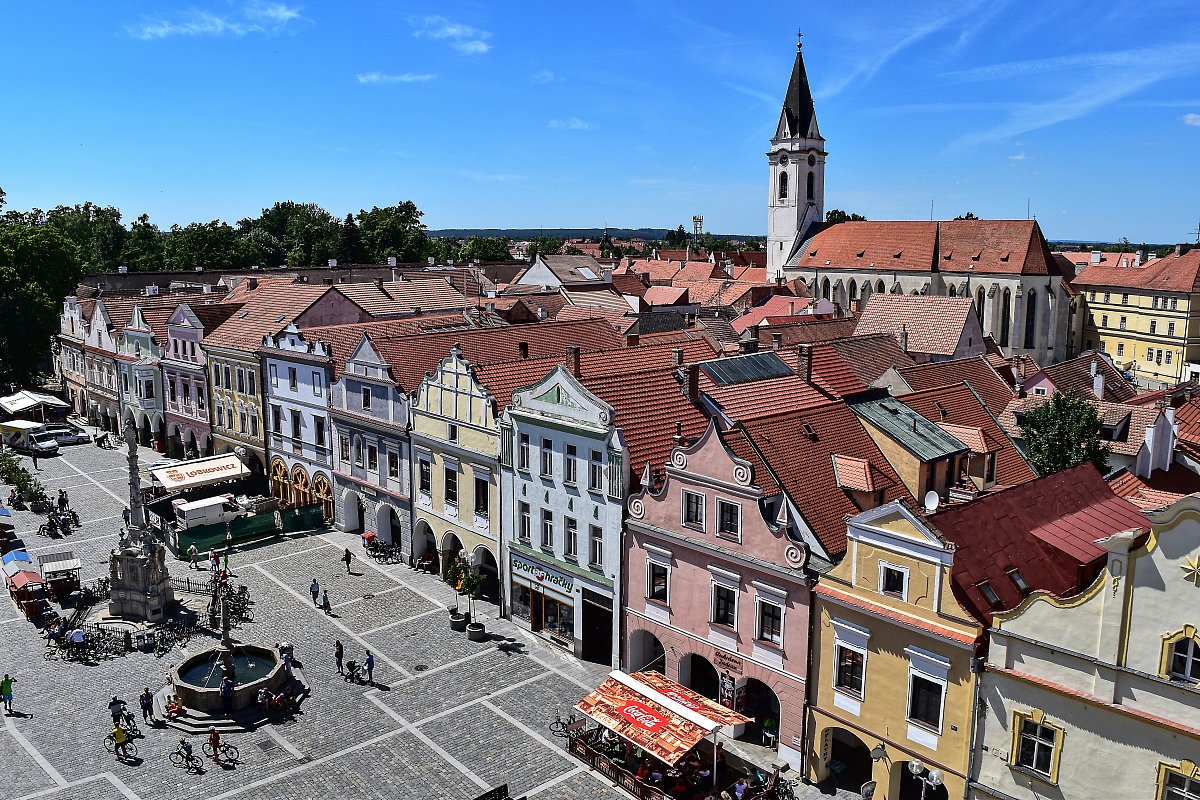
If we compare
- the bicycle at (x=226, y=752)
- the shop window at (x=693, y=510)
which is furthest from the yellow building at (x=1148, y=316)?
the bicycle at (x=226, y=752)

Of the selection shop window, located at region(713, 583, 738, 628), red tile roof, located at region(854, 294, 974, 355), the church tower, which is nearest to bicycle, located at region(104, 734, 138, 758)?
shop window, located at region(713, 583, 738, 628)

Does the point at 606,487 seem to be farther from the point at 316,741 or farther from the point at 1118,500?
the point at 1118,500

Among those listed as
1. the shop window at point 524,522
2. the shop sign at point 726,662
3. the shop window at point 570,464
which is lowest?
the shop sign at point 726,662

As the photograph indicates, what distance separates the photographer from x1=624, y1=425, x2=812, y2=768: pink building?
27.9 metres

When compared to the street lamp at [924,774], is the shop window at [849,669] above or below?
above

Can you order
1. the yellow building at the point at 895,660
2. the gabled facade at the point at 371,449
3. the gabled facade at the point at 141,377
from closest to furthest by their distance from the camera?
1. the yellow building at the point at 895,660
2. the gabled facade at the point at 371,449
3. the gabled facade at the point at 141,377

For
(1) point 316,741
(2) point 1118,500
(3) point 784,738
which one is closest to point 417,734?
(1) point 316,741

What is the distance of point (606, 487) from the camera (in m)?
33.3

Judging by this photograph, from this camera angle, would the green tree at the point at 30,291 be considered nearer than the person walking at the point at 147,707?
No

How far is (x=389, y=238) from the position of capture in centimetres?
16800

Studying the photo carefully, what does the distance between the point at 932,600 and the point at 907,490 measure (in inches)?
326

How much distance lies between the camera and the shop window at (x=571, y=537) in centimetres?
3500

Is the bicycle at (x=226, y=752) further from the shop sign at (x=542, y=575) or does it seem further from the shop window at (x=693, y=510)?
the shop window at (x=693, y=510)

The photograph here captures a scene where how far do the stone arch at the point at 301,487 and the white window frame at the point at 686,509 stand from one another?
2987 centimetres
